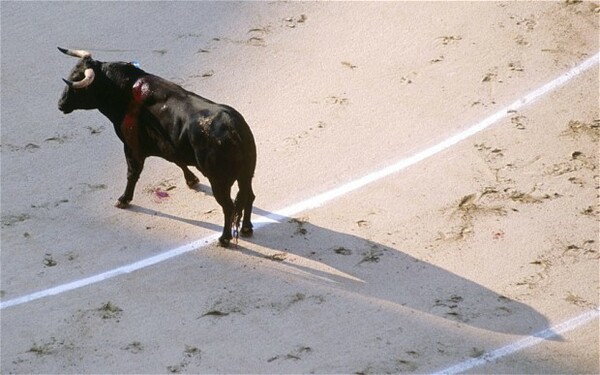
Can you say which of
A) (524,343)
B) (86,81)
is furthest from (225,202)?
(524,343)

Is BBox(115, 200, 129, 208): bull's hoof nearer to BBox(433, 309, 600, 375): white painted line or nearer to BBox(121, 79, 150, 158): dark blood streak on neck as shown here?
BBox(121, 79, 150, 158): dark blood streak on neck

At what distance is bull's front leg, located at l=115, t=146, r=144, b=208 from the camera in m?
9.80

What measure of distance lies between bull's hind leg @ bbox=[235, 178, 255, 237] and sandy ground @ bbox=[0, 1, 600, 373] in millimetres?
254

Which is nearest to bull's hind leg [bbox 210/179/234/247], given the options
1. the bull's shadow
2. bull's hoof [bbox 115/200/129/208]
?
the bull's shadow

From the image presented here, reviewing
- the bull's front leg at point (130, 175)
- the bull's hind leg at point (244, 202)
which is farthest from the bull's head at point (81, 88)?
the bull's hind leg at point (244, 202)

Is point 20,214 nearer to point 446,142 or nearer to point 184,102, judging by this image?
point 184,102

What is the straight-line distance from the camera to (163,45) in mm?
12266

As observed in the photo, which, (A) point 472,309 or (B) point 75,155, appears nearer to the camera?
(A) point 472,309

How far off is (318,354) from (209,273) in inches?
51.1

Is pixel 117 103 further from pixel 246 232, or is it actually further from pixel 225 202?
pixel 246 232

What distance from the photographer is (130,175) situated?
989cm

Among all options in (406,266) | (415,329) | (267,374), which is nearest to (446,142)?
(406,266)

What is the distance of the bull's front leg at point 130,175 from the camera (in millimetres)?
9805

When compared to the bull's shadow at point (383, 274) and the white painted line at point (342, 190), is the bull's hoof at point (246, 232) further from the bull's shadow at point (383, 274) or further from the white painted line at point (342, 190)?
the white painted line at point (342, 190)
